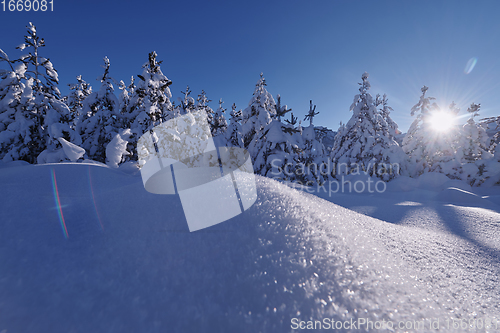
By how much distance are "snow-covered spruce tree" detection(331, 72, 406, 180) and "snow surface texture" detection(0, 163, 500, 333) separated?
12922 millimetres

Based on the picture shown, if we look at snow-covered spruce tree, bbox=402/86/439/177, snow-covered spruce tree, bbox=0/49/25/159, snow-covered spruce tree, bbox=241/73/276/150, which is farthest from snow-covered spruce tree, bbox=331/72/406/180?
snow-covered spruce tree, bbox=0/49/25/159

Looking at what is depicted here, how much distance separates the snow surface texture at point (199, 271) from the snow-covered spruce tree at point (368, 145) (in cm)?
1292

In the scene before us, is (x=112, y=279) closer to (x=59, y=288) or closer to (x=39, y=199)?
(x=59, y=288)

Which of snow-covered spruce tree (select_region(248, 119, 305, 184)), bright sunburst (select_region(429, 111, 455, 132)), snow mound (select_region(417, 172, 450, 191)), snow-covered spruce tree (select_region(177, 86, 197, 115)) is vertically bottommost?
snow mound (select_region(417, 172, 450, 191))

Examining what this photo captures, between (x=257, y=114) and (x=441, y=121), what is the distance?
48.3 feet

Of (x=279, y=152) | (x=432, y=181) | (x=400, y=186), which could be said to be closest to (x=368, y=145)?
(x=432, y=181)

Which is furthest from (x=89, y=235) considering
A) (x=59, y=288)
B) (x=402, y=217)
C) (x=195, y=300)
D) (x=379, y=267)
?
(x=402, y=217)

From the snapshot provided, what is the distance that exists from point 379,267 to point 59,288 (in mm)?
1580

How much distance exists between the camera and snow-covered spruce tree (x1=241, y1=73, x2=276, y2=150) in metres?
10.2

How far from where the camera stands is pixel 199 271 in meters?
0.89

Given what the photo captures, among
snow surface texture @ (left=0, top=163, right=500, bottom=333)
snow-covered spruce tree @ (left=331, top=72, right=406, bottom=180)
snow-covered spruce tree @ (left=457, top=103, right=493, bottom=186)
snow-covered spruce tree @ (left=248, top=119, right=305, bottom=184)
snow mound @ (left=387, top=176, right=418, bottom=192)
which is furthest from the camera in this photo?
snow-covered spruce tree @ (left=331, top=72, right=406, bottom=180)

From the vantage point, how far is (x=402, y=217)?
10.7 feet

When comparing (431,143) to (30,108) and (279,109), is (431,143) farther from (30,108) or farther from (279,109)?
(30,108)

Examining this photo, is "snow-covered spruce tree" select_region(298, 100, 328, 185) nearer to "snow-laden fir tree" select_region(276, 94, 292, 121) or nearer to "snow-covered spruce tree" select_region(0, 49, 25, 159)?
"snow-laden fir tree" select_region(276, 94, 292, 121)
